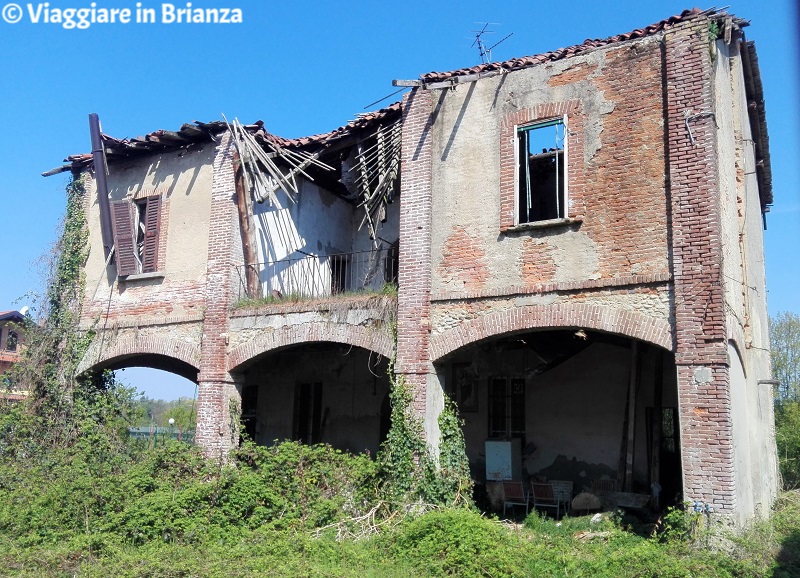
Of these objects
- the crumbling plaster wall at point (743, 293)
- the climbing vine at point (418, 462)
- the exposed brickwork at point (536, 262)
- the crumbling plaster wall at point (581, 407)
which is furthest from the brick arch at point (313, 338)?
the crumbling plaster wall at point (743, 293)

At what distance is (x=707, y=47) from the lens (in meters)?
9.67

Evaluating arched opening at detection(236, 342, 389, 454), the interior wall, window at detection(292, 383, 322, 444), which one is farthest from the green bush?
window at detection(292, 383, 322, 444)

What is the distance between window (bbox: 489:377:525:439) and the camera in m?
13.4

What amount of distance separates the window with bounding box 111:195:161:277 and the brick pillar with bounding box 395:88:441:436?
5828 mm

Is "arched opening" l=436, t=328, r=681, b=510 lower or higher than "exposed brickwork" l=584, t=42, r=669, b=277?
lower

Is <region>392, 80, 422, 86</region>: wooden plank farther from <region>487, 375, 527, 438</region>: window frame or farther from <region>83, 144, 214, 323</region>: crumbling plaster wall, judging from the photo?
<region>487, 375, 527, 438</region>: window frame

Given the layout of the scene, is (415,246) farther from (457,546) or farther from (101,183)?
(101,183)

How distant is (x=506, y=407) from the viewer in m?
13.6

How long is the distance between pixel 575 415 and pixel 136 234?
9.60 metres

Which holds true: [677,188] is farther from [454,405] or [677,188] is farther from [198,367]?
[198,367]

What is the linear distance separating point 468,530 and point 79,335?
10.0 metres

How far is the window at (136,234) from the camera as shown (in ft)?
48.3

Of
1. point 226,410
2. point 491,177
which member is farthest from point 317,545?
point 491,177

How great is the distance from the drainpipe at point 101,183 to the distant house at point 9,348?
2.60m
